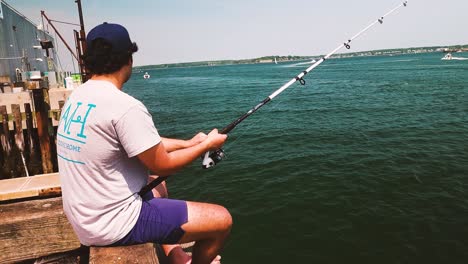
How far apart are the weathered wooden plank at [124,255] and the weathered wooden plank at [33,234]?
3.17 ft

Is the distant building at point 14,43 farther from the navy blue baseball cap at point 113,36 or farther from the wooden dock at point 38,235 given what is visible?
the navy blue baseball cap at point 113,36

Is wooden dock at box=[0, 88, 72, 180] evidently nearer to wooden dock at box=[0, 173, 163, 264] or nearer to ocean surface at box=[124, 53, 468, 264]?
ocean surface at box=[124, 53, 468, 264]

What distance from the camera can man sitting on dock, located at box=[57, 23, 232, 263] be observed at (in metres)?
2.30

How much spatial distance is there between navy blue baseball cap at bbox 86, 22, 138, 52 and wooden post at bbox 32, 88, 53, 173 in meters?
5.50

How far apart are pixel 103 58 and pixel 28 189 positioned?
2.62m

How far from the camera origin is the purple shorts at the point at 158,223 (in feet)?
8.80

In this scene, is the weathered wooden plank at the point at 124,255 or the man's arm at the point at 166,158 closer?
the man's arm at the point at 166,158

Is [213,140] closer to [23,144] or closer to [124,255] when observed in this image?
[124,255]

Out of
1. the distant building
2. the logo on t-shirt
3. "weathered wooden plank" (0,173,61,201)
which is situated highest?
the distant building

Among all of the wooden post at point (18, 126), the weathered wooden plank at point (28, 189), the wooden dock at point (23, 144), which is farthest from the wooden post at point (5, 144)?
the weathered wooden plank at point (28, 189)

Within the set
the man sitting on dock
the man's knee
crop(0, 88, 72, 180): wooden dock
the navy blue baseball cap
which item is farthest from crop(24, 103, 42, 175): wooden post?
the man's knee

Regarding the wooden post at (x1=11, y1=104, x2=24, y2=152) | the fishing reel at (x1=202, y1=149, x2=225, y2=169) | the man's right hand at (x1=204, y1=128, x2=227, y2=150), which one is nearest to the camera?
the man's right hand at (x1=204, y1=128, x2=227, y2=150)

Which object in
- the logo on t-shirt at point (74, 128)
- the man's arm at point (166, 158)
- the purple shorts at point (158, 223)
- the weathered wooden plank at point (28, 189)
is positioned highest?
the logo on t-shirt at point (74, 128)

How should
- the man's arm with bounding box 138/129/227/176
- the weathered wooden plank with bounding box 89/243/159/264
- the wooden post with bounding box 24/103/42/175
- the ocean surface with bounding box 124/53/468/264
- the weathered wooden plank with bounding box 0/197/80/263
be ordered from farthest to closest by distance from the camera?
the wooden post with bounding box 24/103/42/175 < the ocean surface with bounding box 124/53/468/264 < the weathered wooden plank with bounding box 0/197/80/263 < the weathered wooden plank with bounding box 89/243/159/264 < the man's arm with bounding box 138/129/227/176
